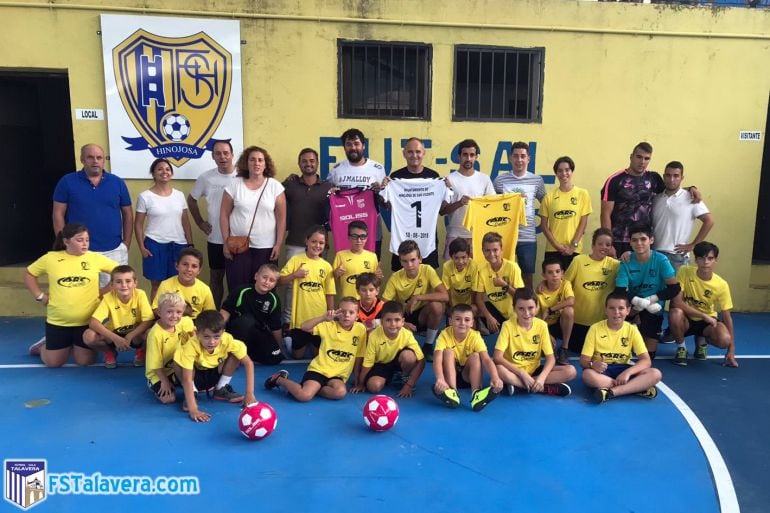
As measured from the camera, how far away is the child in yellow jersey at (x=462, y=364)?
4.04m

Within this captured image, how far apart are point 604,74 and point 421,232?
3.22 meters

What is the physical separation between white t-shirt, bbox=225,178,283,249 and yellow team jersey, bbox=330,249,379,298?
2.47ft

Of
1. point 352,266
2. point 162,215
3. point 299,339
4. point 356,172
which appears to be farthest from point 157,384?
point 356,172

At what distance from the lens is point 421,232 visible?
5.66 m

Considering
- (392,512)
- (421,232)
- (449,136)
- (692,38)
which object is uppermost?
(692,38)

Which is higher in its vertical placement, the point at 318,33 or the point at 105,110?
the point at 318,33

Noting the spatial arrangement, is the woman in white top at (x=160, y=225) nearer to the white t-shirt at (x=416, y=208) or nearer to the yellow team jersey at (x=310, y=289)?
the yellow team jersey at (x=310, y=289)

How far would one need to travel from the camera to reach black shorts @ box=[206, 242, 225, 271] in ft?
18.5

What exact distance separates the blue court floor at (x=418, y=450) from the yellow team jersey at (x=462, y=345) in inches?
12.7

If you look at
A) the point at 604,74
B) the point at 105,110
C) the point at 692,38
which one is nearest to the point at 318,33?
the point at 105,110

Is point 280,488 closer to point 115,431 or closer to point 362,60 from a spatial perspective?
point 115,431

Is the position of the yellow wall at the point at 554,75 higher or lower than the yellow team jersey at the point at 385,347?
higher

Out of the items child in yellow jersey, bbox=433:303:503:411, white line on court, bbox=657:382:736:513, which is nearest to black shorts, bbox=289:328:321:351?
child in yellow jersey, bbox=433:303:503:411

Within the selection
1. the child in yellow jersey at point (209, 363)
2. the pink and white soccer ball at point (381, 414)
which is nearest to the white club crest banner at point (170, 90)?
the child in yellow jersey at point (209, 363)
